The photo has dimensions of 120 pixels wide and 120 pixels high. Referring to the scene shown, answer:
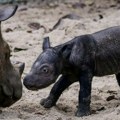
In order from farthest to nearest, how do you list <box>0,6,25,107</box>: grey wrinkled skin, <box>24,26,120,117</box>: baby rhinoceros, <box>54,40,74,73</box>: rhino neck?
<box>54,40,74,73</box>: rhino neck < <box>24,26,120,117</box>: baby rhinoceros < <box>0,6,25,107</box>: grey wrinkled skin

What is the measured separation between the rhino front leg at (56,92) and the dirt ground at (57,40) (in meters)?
0.06

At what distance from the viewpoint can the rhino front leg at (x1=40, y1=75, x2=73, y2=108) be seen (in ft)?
17.7

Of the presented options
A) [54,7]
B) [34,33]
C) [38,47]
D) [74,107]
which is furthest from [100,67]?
[54,7]

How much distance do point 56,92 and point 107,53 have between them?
0.59 metres

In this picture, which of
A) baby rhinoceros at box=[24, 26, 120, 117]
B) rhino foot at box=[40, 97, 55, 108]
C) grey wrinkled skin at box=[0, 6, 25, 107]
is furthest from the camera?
rhino foot at box=[40, 97, 55, 108]

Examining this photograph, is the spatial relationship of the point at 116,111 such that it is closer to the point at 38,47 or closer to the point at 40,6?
the point at 38,47

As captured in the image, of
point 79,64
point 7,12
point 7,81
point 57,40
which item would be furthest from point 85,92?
point 57,40

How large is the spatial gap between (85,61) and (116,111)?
504 mm

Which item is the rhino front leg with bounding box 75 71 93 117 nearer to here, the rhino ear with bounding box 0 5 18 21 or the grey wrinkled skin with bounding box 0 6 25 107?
the grey wrinkled skin with bounding box 0 6 25 107

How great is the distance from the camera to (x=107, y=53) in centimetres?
527

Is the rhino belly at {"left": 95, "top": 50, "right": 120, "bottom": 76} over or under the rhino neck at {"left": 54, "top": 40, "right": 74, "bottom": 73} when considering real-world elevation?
under

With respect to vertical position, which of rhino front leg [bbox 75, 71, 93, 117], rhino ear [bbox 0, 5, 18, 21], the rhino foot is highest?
rhino ear [bbox 0, 5, 18, 21]

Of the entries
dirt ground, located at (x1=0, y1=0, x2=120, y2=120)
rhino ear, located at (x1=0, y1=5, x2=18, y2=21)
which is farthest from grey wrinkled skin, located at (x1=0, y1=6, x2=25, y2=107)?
dirt ground, located at (x1=0, y1=0, x2=120, y2=120)

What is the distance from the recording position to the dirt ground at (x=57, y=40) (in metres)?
5.14
